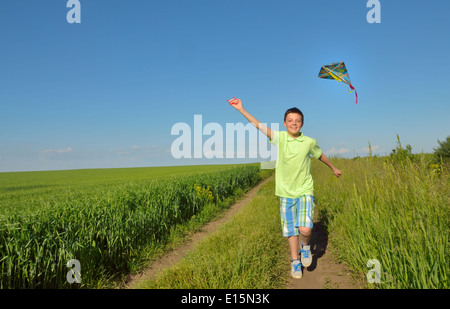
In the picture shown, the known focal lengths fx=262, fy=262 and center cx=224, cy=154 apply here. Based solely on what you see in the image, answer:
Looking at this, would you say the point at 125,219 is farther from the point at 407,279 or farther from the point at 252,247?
the point at 407,279

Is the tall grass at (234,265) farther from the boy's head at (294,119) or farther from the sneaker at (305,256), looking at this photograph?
the boy's head at (294,119)

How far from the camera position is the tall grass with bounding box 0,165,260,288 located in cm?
320

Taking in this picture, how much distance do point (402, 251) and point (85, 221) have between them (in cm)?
443

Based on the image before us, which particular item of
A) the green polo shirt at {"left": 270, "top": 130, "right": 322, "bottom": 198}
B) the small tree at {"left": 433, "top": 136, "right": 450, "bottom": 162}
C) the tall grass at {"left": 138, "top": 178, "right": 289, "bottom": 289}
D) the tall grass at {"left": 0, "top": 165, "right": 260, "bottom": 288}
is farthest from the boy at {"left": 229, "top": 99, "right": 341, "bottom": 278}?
the small tree at {"left": 433, "top": 136, "right": 450, "bottom": 162}

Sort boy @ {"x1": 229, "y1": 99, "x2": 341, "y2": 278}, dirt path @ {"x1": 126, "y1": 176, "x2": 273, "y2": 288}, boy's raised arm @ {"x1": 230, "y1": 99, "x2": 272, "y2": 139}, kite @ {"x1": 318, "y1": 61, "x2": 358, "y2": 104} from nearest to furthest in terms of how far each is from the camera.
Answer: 1. boy's raised arm @ {"x1": 230, "y1": 99, "x2": 272, "y2": 139}
2. boy @ {"x1": 229, "y1": 99, "x2": 341, "y2": 278}
3. dirt path @ {"x1": 126, "y1": 176, "x2": 273, "y2": 288}
4. kite @ {"x1": 318, "y1": 61, "x2": 358, "y2": 104}

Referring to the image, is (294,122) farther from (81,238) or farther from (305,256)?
(81,238)

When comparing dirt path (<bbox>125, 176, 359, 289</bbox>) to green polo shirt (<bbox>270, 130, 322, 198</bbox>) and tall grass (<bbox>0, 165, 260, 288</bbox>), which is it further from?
green polo shirt (<bbox>270, 130, 322, 198</bbox>)

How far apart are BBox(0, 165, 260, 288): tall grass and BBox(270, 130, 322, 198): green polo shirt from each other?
2994mm

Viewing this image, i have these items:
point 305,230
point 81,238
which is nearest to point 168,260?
point 81,238

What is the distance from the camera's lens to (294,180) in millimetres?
4035

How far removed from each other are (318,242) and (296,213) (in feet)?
6.53

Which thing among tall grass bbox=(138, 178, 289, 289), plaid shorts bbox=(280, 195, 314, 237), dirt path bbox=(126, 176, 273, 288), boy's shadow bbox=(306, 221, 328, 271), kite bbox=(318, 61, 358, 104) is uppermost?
kite bbox=(318, 61, 358, 104)
